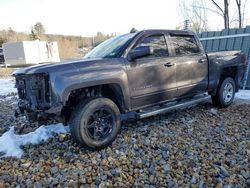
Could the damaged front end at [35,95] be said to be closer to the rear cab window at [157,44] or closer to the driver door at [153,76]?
the driver door at [153,76]

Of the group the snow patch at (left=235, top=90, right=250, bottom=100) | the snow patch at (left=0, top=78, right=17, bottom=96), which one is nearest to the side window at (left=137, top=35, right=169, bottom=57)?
the snow patch at (left=235, top=90, right=250, bottom=100)

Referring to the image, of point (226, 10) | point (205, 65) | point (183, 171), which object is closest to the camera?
point (183, 171)

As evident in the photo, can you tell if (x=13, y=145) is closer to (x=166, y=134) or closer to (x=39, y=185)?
(x=39, y=185)

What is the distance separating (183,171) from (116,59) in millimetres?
1982

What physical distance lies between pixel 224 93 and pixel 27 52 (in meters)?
24.8

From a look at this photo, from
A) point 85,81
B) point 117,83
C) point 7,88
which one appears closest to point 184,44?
point 117,83

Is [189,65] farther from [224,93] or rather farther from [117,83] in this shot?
[117,83]

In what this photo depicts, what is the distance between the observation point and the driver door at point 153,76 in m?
4.55

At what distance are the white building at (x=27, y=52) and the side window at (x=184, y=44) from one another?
23590 mm

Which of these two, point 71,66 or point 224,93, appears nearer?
point 71,66

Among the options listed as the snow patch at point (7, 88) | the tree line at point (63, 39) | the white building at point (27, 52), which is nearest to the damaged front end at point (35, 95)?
the snow patch at point (7, 88)

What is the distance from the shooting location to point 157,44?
507 centimetres

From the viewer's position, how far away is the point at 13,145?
434 centimetres

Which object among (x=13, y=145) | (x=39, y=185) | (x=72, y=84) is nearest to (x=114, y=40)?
(x=72, y=84)
